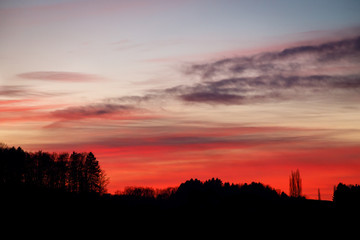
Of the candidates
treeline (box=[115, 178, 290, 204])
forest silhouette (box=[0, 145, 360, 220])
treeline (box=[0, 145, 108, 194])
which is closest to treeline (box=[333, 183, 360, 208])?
forest silhouette (box=[0, 145, 360, 220])

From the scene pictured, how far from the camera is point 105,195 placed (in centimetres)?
10456

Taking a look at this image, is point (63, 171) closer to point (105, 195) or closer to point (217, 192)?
point (105, 195)

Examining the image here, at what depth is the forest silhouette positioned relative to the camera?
283 ft

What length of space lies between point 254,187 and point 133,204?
4991 cm

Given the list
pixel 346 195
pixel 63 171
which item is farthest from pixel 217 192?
pixel 63 171

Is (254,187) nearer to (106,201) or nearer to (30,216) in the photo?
(106,201)

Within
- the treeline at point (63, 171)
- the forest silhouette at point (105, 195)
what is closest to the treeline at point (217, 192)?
the forest silhouette at point (105, 195)

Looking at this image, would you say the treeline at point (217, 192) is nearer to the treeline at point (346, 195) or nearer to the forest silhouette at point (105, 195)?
the forest silhouette at point (105, 195)

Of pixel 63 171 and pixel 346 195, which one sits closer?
pixel 346 195

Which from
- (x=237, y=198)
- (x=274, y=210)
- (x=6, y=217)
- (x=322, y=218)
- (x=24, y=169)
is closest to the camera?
(x=6, y=217)

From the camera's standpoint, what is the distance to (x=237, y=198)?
11169 centimetres

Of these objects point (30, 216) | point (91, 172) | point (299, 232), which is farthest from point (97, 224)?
point (91, 172)

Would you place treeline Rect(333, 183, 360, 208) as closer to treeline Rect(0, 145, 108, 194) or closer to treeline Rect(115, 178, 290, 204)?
treeline Rect(115, 178, 290, 204)

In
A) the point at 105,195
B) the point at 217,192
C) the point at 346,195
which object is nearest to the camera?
the point at 105,195
